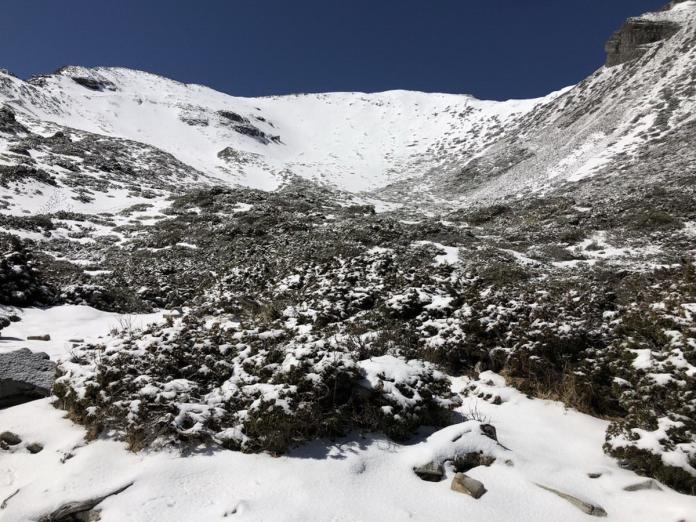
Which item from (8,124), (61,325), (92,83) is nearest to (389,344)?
Result: (61,325)

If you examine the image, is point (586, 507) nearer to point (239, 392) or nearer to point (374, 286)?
point (239, 392)

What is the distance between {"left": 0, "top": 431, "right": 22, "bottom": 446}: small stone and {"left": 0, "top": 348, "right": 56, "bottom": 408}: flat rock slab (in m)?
1.19

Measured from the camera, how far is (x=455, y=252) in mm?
17219

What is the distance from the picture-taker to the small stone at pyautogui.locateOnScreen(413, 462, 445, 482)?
5203mm

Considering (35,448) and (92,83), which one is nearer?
(35,448)

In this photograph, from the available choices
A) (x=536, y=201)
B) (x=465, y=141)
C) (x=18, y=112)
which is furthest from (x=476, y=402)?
(x=465, y=141)

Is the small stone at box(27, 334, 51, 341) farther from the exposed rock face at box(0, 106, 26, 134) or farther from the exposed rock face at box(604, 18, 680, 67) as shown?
the exposed rock face at box(604, 18, 680, 67)

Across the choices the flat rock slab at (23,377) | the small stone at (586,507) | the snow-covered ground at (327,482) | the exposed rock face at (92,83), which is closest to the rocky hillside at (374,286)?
the snow-covered ground at (327,482)

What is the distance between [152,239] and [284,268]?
1086 centimetres

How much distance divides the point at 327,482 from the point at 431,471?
1.24 meters

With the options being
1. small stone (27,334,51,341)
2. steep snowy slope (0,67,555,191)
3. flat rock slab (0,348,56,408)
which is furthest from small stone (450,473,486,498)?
steep snowy slope (0,67,555,191)

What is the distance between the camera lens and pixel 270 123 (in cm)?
9288

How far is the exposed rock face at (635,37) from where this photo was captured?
5959 cm

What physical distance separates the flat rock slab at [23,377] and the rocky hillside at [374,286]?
52cm
